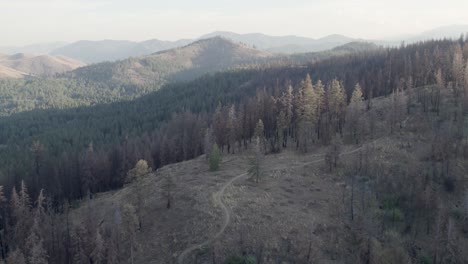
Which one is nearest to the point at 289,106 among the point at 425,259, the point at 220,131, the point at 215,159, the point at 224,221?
the point at 220,131

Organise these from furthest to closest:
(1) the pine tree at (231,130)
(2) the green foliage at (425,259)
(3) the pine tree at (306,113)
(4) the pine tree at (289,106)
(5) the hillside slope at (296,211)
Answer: (1) the pine tree at (231,130), (4) the pine tree at (289,106), (3) the pine tree at (306,113), (2) the green foliage at (425,259), (5) the hillside slope at (296,211)

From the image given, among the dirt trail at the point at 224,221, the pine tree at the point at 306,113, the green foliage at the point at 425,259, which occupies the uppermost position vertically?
the pine tree at the point at 306,113

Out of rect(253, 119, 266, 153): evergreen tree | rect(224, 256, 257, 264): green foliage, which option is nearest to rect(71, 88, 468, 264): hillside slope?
rect(224, 256, 257, 264): green foliage

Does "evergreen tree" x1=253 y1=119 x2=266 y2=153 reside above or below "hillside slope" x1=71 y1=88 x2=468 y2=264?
above

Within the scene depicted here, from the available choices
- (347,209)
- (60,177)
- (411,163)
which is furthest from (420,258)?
(60,177)

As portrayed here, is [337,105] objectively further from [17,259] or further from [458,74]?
[17,259]

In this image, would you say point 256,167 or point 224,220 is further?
point 256,167

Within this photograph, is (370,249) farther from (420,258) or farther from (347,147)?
(347,147)

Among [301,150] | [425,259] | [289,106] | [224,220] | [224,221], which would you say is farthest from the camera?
[289,106]

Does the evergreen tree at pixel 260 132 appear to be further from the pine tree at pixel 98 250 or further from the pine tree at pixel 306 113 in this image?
the pine tree at pixel 98 250

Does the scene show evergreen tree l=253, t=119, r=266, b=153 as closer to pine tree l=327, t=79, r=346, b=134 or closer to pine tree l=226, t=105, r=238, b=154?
pine tree l=226, t=105, r=238, b=154

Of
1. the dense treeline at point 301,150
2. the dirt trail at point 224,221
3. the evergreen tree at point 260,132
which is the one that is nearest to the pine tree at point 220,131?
the dense treeline at point 301,150

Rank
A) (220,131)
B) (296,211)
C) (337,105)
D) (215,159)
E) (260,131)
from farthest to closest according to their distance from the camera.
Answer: (220,131) < (337,105) < (260,131) < (215,159) < (296,211)
